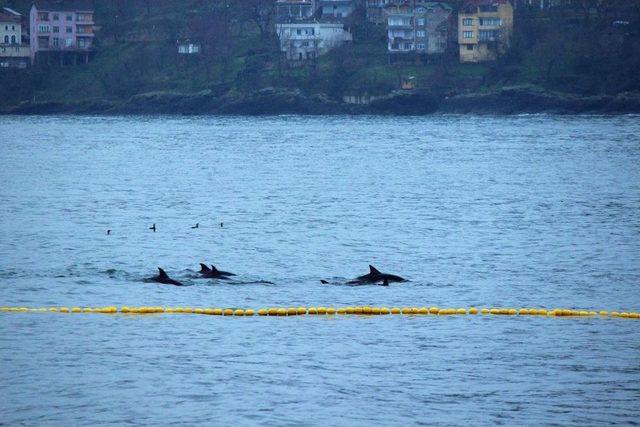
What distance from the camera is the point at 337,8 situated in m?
180

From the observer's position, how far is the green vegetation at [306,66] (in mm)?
150875

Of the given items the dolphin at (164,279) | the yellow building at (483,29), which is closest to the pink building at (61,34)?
the yellow building at (483,29)

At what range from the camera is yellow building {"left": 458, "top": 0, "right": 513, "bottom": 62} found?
158625mm

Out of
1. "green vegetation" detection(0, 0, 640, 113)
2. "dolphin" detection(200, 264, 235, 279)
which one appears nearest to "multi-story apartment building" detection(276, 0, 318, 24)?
"green vegetation" detection(0, 0, 640, 113)

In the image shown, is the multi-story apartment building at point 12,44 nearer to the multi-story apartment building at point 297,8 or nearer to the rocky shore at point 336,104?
the rocky shore at point 336,104

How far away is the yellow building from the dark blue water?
2862 inches

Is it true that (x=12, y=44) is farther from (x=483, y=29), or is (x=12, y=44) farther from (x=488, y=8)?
(x=488, y=8)

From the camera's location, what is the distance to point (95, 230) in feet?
170

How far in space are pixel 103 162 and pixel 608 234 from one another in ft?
175

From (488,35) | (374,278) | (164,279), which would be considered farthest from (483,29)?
(164,279)

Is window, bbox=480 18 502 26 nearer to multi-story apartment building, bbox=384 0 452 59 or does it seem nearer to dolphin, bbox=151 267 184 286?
multi-story apartment building, bbox=384 0 452 59

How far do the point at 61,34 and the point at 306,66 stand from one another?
1486 inches

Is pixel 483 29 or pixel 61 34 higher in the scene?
pixel 483 29

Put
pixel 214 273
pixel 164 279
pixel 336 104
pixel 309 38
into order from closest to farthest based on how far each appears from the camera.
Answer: pixel 164 279 < pixel 214 273 < pixel 336 104 < pixel 309 38
